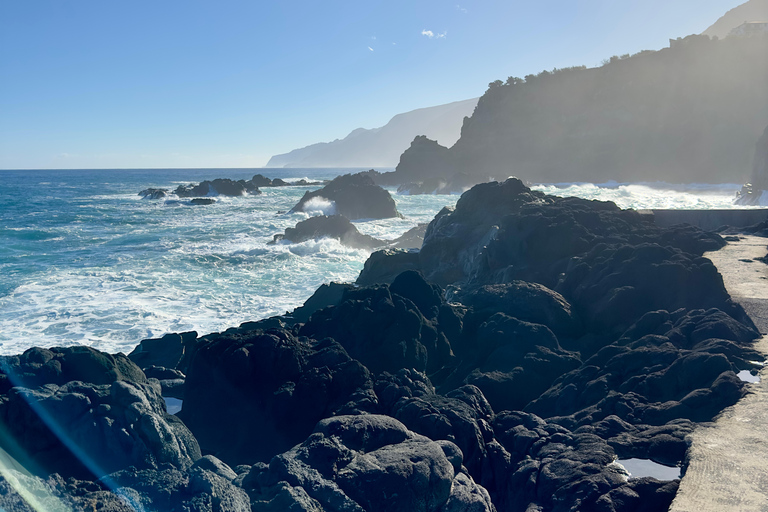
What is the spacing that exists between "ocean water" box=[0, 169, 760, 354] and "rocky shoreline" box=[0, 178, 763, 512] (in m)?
3.81

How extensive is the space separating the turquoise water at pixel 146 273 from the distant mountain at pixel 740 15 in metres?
136

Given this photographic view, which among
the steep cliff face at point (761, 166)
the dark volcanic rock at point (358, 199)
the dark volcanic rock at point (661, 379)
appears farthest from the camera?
the dark volcanic rock at point (358, 199)

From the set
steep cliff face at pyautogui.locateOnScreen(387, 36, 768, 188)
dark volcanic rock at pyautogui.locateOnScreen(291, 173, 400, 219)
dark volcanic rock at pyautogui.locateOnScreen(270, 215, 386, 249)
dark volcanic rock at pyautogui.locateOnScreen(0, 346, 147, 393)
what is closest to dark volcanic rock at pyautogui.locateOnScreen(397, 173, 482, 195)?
steep cliff face at pyautogui.locateOnScreen(387, 36, 768, 188)

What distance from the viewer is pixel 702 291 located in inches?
323

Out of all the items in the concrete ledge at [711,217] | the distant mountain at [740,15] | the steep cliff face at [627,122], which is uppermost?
the distant mountain at [740,15]

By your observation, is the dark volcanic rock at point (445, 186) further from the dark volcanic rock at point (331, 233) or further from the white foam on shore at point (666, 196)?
the dark volcanic rock at point (331, 233)

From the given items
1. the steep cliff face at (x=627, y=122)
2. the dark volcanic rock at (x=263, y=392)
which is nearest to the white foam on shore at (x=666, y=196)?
the steep cliff face at (x=627, y=122)

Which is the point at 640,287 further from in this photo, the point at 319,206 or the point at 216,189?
the point at 216,189

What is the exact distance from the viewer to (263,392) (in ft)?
19.4

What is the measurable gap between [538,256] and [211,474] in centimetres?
833

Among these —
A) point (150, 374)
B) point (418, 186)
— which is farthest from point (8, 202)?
point (150, 374)

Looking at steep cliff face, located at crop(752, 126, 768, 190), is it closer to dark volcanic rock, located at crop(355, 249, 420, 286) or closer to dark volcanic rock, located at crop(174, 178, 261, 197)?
dark volcanic rock, located at crop(355, 249, 420, 286)

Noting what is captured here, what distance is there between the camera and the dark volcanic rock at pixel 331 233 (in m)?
23.6

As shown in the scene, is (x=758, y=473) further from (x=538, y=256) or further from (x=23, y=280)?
(x=23, y=280)
